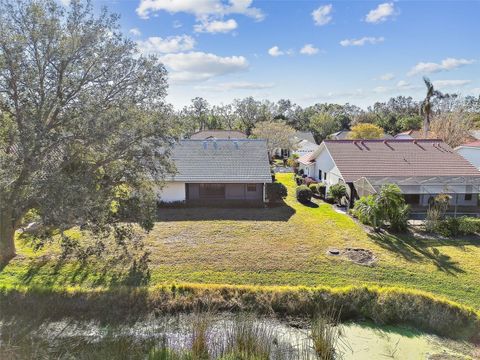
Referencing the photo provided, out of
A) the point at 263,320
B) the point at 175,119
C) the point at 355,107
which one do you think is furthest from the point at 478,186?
the point at 355,107

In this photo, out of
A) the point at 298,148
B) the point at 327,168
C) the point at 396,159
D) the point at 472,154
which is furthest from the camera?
the point at 298,148

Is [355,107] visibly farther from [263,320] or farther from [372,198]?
[263,320]

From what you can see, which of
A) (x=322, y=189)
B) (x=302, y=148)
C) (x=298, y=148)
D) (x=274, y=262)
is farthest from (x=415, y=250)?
(x=302, y=148)

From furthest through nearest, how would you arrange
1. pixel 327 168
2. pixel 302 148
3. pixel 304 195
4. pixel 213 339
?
1. pixel 302 148
2. pixel 327 168
3. pixel 304 195
4. pixel 213 339

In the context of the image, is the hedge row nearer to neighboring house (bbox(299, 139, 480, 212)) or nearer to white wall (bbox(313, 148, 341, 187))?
neighboring house (bbox(299, 139, 480, 212))

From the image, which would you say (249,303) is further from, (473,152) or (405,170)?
(473,152)

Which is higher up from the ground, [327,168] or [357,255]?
[327,168]

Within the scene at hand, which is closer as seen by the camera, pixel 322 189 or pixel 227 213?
pixel 227 213
